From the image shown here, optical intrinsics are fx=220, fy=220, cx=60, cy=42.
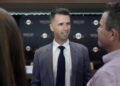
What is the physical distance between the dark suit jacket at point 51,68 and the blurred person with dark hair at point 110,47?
889 mm

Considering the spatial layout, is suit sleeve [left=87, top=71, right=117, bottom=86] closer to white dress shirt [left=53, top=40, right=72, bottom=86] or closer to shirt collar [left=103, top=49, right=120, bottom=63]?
shirt collar [left=103, top=49, right=120, bottom=63]

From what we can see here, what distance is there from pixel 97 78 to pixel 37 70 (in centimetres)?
120

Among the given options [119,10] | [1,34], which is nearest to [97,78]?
[119,10]

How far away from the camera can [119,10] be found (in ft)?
3.93

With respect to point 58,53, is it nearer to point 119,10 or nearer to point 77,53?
point 77,53

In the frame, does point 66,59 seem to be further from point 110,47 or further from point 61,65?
point 110,47

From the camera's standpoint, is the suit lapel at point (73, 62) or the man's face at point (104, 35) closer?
the man's face at point (104, 35)

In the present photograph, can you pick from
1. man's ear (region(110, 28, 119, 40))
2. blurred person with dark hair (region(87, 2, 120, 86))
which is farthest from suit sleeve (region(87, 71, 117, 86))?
man's ear (region(110, 28, 119, 40))

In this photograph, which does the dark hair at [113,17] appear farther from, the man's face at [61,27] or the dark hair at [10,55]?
the man's face at [61,27]

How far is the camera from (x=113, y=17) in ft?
3.97

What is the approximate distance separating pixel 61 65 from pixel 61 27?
413 mm

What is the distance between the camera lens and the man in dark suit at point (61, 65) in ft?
6.94

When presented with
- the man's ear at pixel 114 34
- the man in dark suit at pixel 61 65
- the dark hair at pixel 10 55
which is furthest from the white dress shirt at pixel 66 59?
the dark hair at pixel 10 55

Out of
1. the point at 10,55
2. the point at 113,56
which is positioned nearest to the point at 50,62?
the point at 113,56
